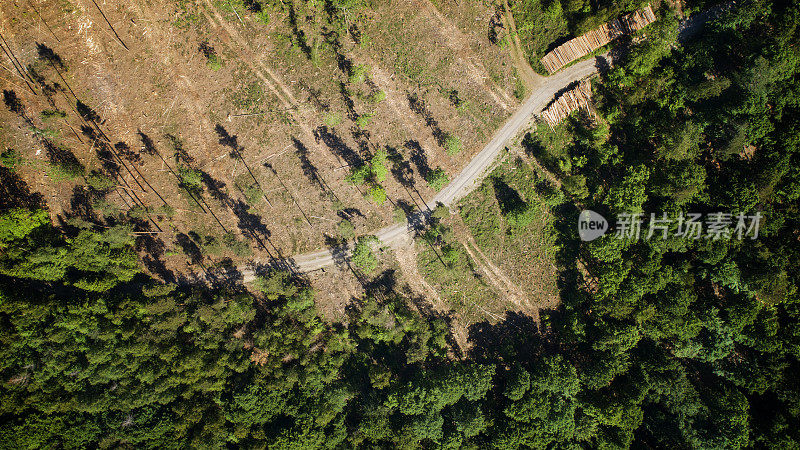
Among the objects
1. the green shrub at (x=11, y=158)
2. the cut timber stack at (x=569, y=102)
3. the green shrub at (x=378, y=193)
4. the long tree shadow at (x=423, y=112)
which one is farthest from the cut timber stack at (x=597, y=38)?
the green shrub at (x=11, y=158)

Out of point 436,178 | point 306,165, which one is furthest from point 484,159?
point 306,165

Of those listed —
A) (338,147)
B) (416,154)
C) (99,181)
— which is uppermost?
(338,147)

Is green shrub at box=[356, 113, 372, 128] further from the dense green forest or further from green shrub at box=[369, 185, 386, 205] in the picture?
the dense green forest

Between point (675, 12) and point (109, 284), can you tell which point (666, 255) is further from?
point (109, 284)

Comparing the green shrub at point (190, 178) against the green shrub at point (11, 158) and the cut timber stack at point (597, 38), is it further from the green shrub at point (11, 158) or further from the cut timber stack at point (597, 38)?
the cut timber stack at point (597, 38)

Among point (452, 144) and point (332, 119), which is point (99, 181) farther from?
point (452, 144)

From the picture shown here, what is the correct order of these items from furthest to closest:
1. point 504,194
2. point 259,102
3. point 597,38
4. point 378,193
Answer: point 504,194
point 259,102
point 597,38
point 378,193

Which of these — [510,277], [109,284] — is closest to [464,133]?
[510,277]

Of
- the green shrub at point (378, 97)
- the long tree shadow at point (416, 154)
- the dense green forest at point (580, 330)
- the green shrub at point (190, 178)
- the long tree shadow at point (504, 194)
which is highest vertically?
the green shrub at point (378, 97)
